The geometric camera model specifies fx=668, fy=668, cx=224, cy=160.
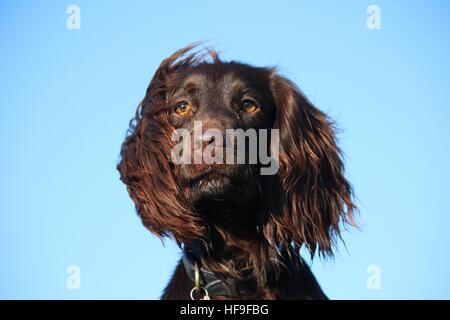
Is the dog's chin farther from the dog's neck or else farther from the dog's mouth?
the dog's neck

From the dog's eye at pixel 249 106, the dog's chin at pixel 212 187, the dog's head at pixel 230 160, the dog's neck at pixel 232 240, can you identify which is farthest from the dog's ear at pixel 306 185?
the dog's chin at pixel 212 187

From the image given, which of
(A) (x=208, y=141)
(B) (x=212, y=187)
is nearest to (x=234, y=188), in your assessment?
(B) (x=212, y=187)

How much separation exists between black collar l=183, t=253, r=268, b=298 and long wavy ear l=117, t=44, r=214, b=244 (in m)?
0.27

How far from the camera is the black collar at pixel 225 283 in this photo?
16.3 feet

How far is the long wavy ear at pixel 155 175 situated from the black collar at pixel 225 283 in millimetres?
272

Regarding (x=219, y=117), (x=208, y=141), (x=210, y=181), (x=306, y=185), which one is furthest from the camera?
(x=306, y=185)

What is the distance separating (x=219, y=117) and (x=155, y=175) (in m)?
0.71

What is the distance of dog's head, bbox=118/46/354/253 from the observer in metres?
5.00

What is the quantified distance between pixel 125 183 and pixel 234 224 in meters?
0.98

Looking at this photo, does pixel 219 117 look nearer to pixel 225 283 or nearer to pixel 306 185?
pixel 306 185

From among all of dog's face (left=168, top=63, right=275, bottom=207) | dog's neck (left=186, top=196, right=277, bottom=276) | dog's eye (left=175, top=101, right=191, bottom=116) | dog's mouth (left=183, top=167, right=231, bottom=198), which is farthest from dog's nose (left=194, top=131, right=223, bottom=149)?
dog's eye (left=175, top=101, right=191, bottom=116)

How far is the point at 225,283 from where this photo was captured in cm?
498
